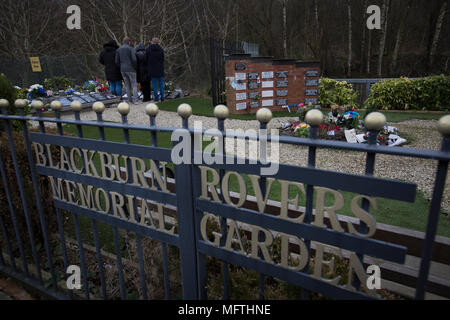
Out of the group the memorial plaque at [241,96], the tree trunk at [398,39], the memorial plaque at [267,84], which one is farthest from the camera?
the tree trunk at [398,39]

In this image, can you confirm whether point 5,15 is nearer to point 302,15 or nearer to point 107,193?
point 302,15

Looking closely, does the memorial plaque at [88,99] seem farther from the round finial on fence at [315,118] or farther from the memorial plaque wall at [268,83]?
the round finial on fence at [315,118]

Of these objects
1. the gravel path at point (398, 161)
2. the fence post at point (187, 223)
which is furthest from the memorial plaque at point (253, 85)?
the fence post at point (187, 223)

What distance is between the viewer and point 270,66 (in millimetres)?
10234

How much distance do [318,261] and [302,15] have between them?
2518cm

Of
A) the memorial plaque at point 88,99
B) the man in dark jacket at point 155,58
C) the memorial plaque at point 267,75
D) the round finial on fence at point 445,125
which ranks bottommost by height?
the memorial plaque at point 88,99

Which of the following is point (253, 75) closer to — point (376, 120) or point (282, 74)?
point (282, 74)

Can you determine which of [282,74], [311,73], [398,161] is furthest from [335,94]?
[398,161]

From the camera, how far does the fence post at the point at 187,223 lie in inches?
58.6

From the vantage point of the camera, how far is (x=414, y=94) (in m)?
10.3

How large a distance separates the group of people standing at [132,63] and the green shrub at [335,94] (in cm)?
601

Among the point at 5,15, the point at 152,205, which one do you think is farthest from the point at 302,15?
the point at 152,205

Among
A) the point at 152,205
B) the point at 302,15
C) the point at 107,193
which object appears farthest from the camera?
the point at 302,15

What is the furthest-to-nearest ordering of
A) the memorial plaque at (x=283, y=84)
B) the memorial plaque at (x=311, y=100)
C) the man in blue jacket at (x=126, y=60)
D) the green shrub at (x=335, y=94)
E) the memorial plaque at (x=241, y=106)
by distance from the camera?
the green shrub at (x=335, y=94)
the memorial plaque at (x=311, y=100)
the memorial plaque at (x=283, y=84)
the man in blue jacket at (x=126, y=60)
the memorial plaque at (x=241, y=106)
